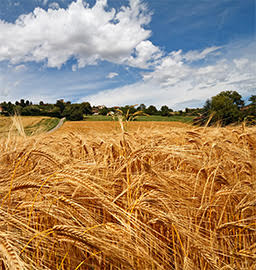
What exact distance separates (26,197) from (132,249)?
772mm

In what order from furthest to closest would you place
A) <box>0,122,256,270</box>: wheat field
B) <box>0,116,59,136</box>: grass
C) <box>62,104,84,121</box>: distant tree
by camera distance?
<box>62,104,84,121</box>: distant tree → <box>0,116,59,136</box>: grass → <box>0,122,256,270</box>: wheat field

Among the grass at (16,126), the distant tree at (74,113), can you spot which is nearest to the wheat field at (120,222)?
the grass at (16,126)

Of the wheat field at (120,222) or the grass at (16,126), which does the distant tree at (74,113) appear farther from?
the wheat field at (120,222)

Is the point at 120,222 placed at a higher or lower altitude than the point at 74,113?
lower

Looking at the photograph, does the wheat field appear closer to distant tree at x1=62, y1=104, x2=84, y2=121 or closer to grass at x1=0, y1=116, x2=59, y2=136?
grass at x1=0, y1=116, x2=59, y2=136

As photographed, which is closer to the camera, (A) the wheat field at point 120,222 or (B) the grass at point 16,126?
(A) the wheat field at point 120,222

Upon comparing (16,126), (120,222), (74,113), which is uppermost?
(74,113)

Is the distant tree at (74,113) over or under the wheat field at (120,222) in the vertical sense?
over

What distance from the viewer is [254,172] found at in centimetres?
192

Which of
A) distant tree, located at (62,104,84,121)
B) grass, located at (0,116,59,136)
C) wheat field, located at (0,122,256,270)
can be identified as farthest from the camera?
distant tree, located at (62,104,84,121)

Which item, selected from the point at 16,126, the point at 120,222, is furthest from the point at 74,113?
the point at 120,222

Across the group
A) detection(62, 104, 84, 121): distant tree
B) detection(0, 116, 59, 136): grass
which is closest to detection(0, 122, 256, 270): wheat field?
detection(0, 116, 59, 136): grass

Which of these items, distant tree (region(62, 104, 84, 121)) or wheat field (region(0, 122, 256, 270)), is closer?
wheat field (region(0, 122, 256, 270))

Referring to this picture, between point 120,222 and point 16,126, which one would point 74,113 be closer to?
point 16,126
